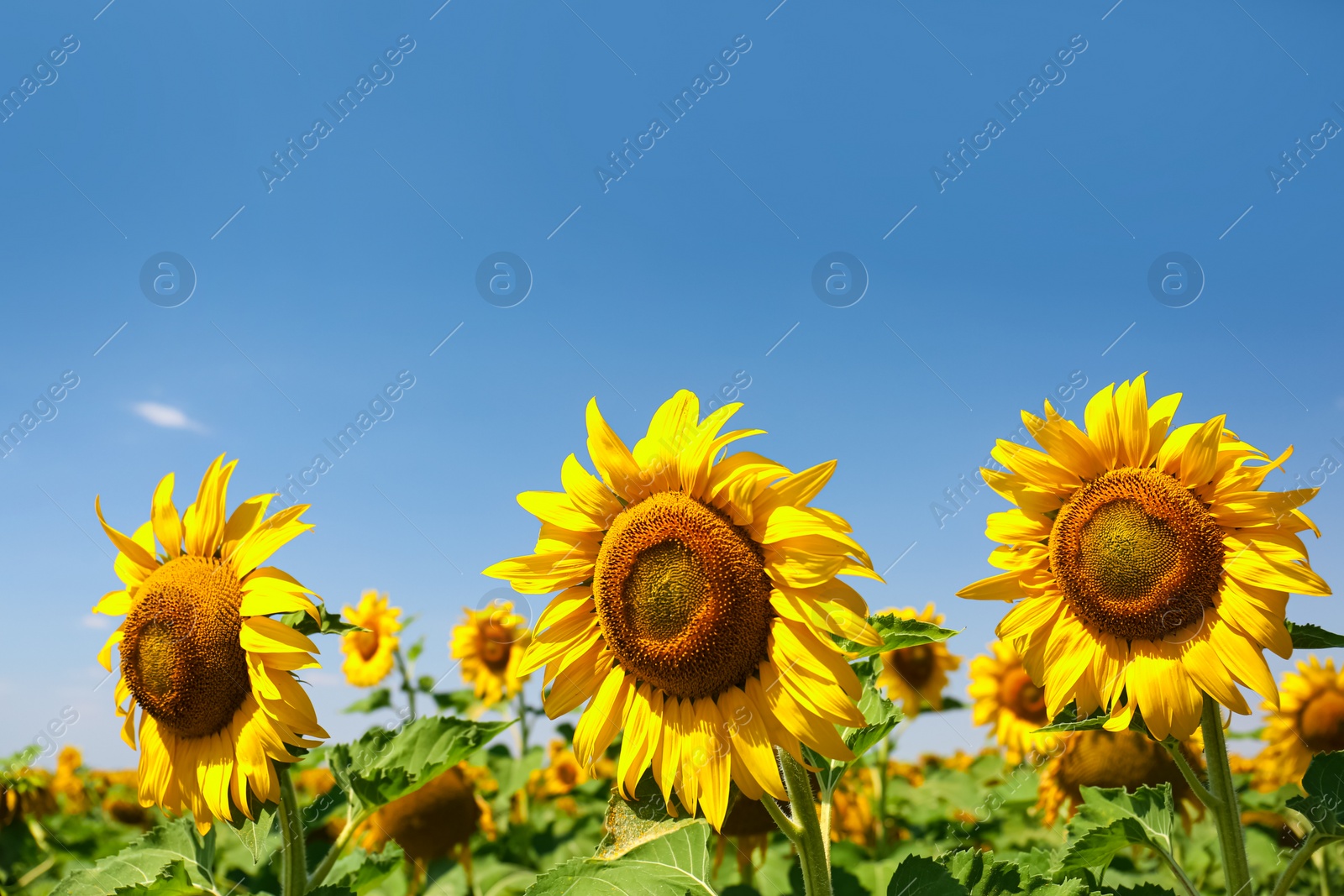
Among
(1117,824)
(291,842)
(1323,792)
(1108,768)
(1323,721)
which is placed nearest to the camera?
(1323,792)

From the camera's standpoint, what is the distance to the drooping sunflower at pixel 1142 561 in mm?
3568

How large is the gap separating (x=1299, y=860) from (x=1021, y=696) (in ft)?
15.9

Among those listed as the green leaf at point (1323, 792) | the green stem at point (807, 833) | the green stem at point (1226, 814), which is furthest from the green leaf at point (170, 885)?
the green leaf at point (1323, 792)

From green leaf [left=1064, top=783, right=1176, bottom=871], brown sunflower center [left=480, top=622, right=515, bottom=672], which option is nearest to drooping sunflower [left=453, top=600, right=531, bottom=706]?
brown sunflower center [left=480, top=622, right=515, bottom=672]

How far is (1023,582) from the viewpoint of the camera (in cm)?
389

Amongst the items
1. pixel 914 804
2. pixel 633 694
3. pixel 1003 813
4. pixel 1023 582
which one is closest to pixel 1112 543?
pixel 1023 582

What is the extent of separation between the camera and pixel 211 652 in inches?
154

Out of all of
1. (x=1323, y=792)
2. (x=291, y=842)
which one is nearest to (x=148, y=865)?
(x=291, y=842)

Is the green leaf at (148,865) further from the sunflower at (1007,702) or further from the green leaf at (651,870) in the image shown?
the sunflower at (1007,702)

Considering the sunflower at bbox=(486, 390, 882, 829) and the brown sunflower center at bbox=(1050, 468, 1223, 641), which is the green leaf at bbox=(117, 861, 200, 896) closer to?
the sunflower at bbox=(486, 390, 882, 829)

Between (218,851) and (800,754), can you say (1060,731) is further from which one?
(218,851)

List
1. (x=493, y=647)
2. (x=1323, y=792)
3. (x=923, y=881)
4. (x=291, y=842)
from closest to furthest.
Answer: (x=923, y=881), (x=1323, y=792), (x=291, y=842), (x=493, y=647)

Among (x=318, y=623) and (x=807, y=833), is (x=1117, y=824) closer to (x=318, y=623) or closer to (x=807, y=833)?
(x=807, y=833)

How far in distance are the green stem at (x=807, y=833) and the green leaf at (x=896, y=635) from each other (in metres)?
0.41
